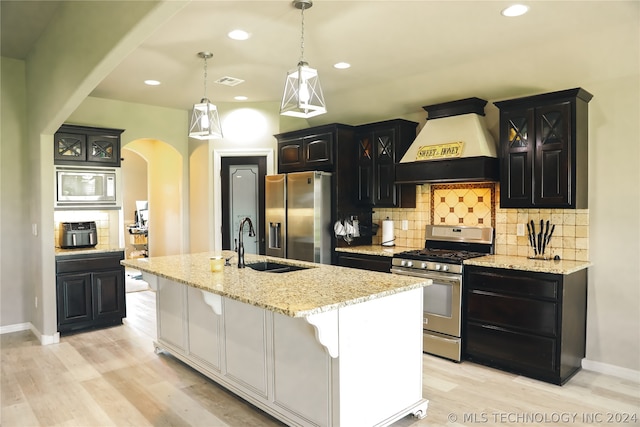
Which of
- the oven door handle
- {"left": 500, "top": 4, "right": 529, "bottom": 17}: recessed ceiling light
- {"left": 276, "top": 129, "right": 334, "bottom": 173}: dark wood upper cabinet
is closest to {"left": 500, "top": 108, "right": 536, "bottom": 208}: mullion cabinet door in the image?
the oven door handle

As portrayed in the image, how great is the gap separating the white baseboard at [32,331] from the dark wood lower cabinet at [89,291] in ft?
0.64

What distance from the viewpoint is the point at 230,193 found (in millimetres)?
6039

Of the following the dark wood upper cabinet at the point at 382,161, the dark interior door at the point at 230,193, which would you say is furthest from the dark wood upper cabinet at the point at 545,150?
the dark interior door at the point at 230,193

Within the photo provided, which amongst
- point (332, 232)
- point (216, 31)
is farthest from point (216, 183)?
point (216, 31)

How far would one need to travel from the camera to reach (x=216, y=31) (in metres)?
3.40

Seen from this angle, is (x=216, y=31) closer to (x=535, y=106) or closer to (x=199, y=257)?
(x=199, y=257)

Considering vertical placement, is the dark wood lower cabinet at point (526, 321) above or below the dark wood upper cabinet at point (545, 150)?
below

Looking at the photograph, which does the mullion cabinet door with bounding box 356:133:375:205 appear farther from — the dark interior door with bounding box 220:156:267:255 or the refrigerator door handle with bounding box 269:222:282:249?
the dark interior door with bounding box 220:156:267:255

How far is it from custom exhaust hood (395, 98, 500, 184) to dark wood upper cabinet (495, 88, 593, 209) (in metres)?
0.20

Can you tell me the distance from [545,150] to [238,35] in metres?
2.69

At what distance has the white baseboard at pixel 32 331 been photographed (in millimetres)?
4406

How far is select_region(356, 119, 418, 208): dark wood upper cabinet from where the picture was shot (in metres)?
4.86

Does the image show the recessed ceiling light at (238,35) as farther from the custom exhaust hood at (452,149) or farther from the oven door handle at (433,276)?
the oven door handle at (433,276)

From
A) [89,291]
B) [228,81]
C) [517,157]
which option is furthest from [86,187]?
[517,157]
